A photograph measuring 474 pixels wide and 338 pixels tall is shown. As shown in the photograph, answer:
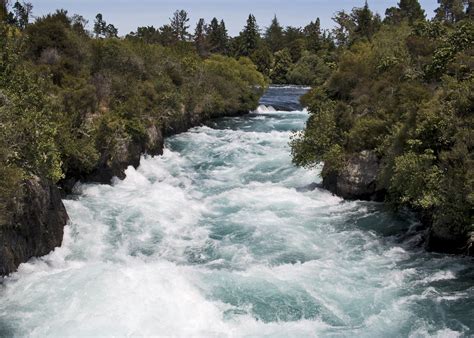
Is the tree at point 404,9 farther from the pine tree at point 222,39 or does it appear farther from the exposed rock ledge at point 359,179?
the exposed rock ledge at point 359,179

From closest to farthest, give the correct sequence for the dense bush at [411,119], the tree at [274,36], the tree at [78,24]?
the dense bush at [411,119]
the tree at [78,24]
the tree at [274,36]

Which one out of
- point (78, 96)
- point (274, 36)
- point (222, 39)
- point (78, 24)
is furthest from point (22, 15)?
point (274, 36)

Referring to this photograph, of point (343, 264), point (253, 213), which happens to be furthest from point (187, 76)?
point (343, 264)

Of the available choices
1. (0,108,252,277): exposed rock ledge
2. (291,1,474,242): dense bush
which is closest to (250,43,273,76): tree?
(291,1,474,242): dense bush

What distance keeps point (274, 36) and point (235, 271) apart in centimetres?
11170

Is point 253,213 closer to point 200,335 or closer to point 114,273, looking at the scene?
point 114,273

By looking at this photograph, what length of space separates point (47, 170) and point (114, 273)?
495 centimetres

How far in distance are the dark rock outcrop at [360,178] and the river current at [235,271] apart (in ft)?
1.97

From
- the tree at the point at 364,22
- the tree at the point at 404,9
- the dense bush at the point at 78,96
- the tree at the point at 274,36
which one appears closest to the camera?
the dense bush at the point at 78,96

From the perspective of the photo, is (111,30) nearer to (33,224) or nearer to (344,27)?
(344,27)

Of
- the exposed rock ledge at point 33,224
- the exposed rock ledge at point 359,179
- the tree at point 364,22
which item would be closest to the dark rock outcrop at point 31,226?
the exposed rock ledge at point 33,224

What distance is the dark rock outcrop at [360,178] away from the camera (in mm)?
21344

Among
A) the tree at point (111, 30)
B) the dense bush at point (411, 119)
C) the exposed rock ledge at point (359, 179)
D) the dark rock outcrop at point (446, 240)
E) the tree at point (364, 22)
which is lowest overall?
the dark rock outcrop at point (446, 240)

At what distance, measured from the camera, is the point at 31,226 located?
1509 cm
